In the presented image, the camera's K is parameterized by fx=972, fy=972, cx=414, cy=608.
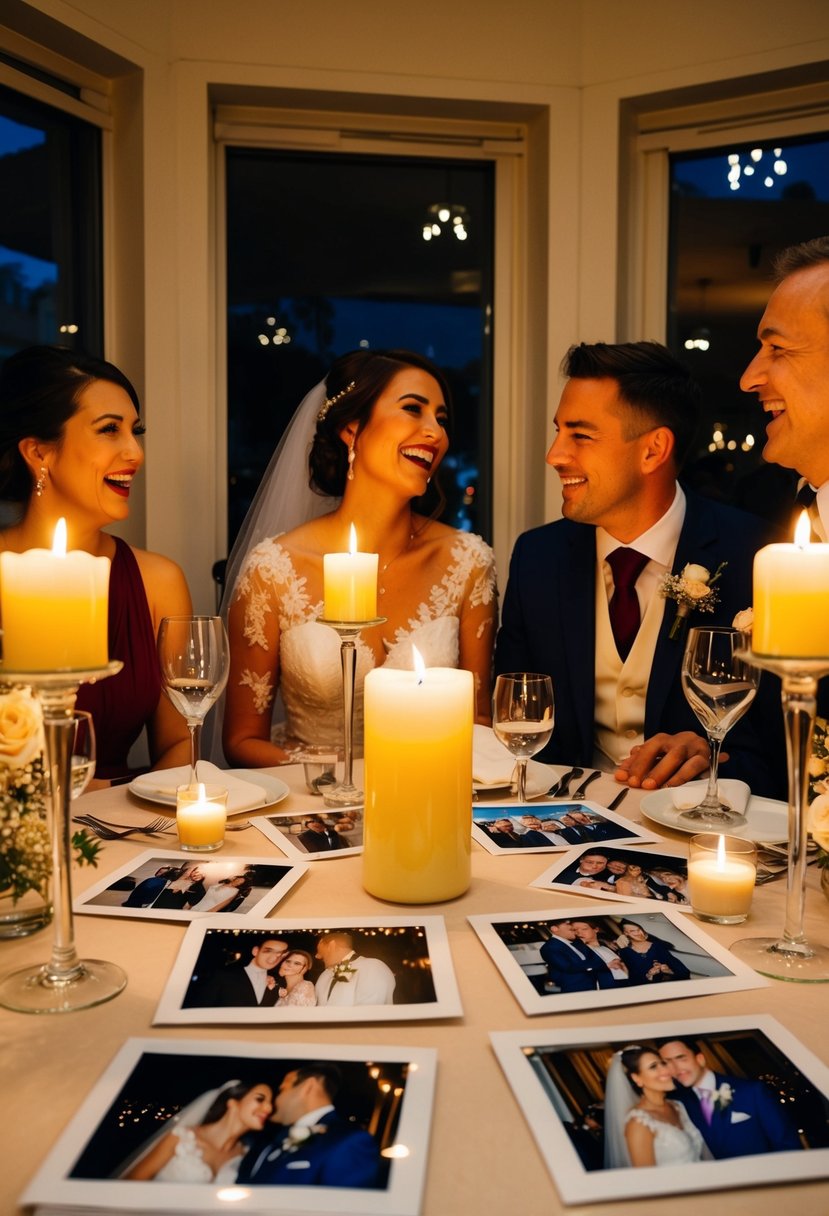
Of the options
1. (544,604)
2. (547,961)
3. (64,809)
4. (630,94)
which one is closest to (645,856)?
(547,961)

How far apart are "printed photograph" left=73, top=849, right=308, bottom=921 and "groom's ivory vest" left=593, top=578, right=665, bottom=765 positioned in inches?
54.4

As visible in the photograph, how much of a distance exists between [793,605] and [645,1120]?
0.46 metres

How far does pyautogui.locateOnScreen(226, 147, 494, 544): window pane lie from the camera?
3.58m

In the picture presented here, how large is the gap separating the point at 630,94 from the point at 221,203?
146 centimetres

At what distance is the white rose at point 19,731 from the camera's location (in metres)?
0.99

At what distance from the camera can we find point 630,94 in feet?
10.7

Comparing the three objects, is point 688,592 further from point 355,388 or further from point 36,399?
point 36,399

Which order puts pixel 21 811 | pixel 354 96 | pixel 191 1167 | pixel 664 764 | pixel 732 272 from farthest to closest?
pixel 732 272
pixel 354 96
pixel 664 764
pixel 21 811
pixel 191 1167

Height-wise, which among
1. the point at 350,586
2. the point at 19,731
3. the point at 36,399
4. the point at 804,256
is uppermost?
the point at 804,256

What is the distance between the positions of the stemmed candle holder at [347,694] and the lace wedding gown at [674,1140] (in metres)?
0.86

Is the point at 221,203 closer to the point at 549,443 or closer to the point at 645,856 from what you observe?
the point at 549,443

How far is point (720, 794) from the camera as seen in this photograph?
1517mm

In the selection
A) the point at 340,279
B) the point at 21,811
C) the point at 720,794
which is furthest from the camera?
the point at 340,279

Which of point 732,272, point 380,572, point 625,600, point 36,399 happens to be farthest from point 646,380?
point 36,399
